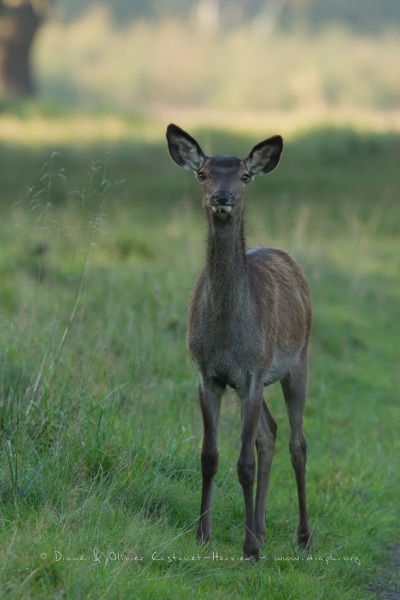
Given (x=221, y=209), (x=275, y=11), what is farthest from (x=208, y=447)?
(x=275, y=11)

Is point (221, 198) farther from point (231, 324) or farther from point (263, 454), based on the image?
point (263, 454)

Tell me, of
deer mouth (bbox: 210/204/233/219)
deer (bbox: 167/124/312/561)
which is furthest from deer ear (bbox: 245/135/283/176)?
deer mouth (bbox: 210/204/233/219)

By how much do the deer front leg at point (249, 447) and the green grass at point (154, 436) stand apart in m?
0.23

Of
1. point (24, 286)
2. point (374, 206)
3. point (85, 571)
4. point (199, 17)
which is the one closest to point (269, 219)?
point (374, 206)

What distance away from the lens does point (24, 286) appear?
11445 mm

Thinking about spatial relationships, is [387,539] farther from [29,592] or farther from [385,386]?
[385,386]

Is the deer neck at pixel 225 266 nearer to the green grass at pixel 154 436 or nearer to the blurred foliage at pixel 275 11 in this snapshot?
the green grass at pixel 154 436

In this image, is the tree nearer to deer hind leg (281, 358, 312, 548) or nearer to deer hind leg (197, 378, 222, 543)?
deer hind leg (281, 358, 312, 548)

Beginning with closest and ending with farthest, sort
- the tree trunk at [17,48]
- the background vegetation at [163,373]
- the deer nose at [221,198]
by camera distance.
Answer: the background vegetation at [163,373] < the deer nose at [221,198] < the tree trunk at [17,48]

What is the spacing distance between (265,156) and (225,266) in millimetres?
667

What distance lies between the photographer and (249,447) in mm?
5984

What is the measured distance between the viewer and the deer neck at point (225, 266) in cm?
605

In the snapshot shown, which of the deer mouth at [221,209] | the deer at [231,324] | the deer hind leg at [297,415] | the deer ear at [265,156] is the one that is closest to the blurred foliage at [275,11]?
the deer hind leg at [297,415]

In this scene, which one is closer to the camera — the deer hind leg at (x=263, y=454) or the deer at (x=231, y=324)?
the deer at (x=231, y=324)
